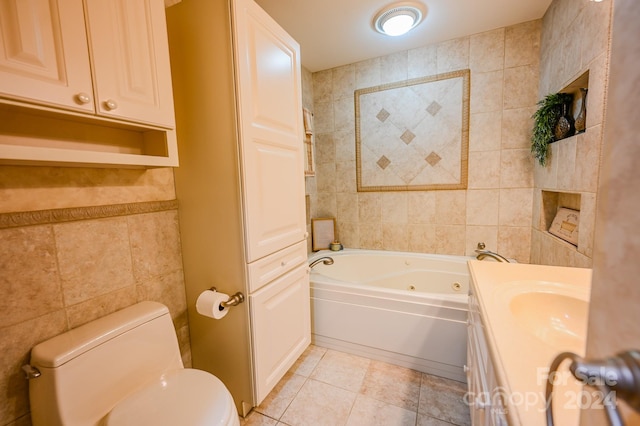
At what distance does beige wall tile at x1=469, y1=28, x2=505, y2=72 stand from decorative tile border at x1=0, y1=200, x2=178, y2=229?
2.68 m

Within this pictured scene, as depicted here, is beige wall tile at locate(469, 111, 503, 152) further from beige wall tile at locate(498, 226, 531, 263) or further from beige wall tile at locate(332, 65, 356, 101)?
beige wall tile at locate(332, 65, 356, 101)

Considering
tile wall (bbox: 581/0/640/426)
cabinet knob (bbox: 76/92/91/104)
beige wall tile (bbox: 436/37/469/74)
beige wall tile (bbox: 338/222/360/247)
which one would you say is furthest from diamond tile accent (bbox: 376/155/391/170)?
tile wall (bbox: 581/0/640/426)

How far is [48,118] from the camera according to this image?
0.97 m

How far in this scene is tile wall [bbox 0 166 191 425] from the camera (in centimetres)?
91

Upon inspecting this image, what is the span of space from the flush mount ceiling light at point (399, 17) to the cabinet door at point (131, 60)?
156 cm

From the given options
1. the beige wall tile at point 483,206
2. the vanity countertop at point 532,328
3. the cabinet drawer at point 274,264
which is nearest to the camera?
the vanity countertop at point 532,328

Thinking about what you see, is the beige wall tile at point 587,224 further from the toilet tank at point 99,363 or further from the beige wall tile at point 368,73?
the toilet tank at point 99,363

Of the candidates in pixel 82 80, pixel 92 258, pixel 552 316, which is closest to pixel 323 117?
pixel 82 80

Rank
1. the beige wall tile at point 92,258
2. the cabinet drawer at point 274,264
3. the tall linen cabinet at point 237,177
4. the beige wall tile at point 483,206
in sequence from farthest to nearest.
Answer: the beige wall tile at point 483,206 → the cabinet drawer at point 274,264 → the tall linen cabinet at point 237,177 → the beige wall tile at point 92,258

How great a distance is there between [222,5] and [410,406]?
2.33 meters

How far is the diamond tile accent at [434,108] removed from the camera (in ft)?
7.98

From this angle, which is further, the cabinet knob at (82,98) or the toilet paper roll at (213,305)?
the toilet paper roll at (213,305)

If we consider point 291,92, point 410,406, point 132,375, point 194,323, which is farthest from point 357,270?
point 132,375

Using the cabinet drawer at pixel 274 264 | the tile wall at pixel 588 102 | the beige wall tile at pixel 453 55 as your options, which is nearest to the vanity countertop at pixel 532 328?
the tile wall at pixel 588 102
